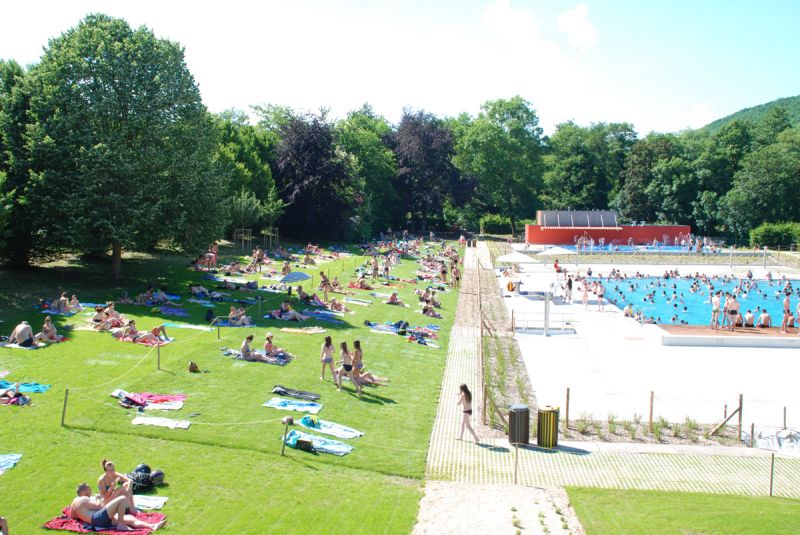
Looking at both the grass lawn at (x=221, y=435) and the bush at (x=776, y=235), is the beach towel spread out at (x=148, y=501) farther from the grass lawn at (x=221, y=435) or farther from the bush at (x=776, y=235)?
the bush at (x=776, y=235)

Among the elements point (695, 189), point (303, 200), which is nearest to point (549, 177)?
point (695, 189)

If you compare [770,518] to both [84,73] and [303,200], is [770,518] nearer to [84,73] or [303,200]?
[84,73]

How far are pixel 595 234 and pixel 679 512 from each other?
58502 millimetres

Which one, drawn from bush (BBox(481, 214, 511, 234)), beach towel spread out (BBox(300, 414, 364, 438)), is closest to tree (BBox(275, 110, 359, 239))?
bush (BBox(481, 214, 511, 234))

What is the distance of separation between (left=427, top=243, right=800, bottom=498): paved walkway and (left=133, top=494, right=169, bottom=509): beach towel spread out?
5.50 meters

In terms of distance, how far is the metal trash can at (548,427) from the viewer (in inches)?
655

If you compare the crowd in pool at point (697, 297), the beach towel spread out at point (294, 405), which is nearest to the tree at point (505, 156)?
the crowd in pool at point (697, 297)

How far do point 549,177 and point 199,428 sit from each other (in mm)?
80008

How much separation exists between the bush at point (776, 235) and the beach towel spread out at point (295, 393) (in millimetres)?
63144

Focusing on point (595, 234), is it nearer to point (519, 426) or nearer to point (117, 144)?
point (117, 144)

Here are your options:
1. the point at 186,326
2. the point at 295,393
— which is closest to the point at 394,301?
the point at 186,326

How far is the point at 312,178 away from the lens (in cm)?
5716

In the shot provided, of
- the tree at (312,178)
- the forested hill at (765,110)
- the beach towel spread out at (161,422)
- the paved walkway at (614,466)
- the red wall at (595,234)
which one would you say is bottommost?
the paved walkway at (614,466)

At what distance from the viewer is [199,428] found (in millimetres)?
15500
